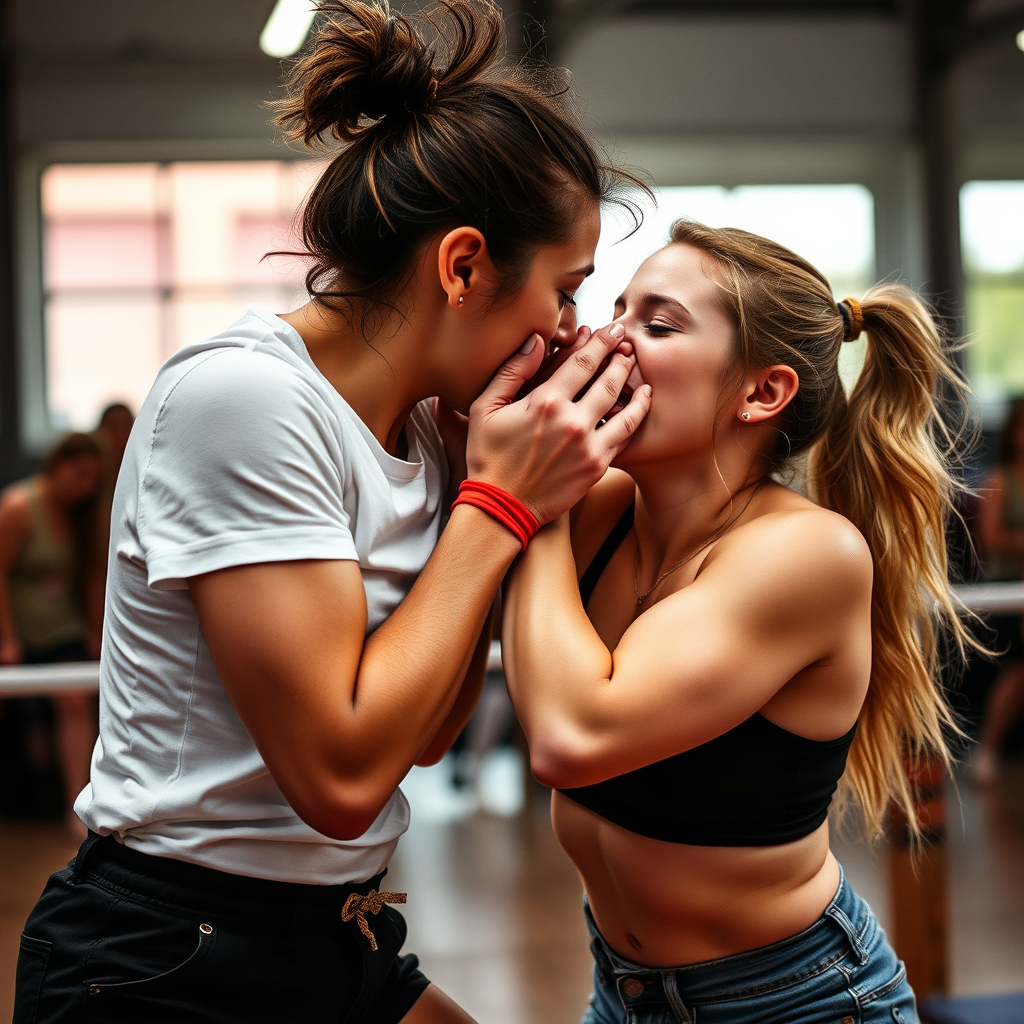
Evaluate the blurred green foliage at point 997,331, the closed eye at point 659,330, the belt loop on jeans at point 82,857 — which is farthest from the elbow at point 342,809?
the blurred green foliage at point 997,331

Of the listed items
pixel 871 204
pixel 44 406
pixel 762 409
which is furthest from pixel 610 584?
pixel 871 204

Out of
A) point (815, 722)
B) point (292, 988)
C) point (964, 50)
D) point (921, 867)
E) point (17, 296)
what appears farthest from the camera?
point (964, 50)

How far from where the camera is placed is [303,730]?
1.02 metres

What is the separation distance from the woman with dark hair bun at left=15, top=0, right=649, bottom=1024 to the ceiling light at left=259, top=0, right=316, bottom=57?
177 inches

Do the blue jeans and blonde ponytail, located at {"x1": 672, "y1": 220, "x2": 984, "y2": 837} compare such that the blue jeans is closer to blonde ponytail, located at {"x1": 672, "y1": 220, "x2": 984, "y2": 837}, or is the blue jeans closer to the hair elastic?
blonde ponytail, located at {"x1": 672, "y1": 220, "x2": 984, "y2": 837}

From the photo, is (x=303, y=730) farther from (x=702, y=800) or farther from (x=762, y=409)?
(x=762, y=409)

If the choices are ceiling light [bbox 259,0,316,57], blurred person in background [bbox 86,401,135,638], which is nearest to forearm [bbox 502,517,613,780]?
blurred person in background [bbox 86,401,135,638]

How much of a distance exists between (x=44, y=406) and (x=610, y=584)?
668 cm

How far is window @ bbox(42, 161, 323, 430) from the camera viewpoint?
7578mm

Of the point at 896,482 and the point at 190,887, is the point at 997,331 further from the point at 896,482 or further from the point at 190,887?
the point at 190,887

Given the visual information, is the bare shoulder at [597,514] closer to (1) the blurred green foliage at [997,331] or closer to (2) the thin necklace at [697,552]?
(2) the thin necklace at [697,552]

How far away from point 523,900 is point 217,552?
10.2 ft

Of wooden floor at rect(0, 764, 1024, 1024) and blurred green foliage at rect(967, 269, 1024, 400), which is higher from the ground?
blurred green foliage at rect(967, 269, 1024, 400)

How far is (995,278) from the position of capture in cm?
834
